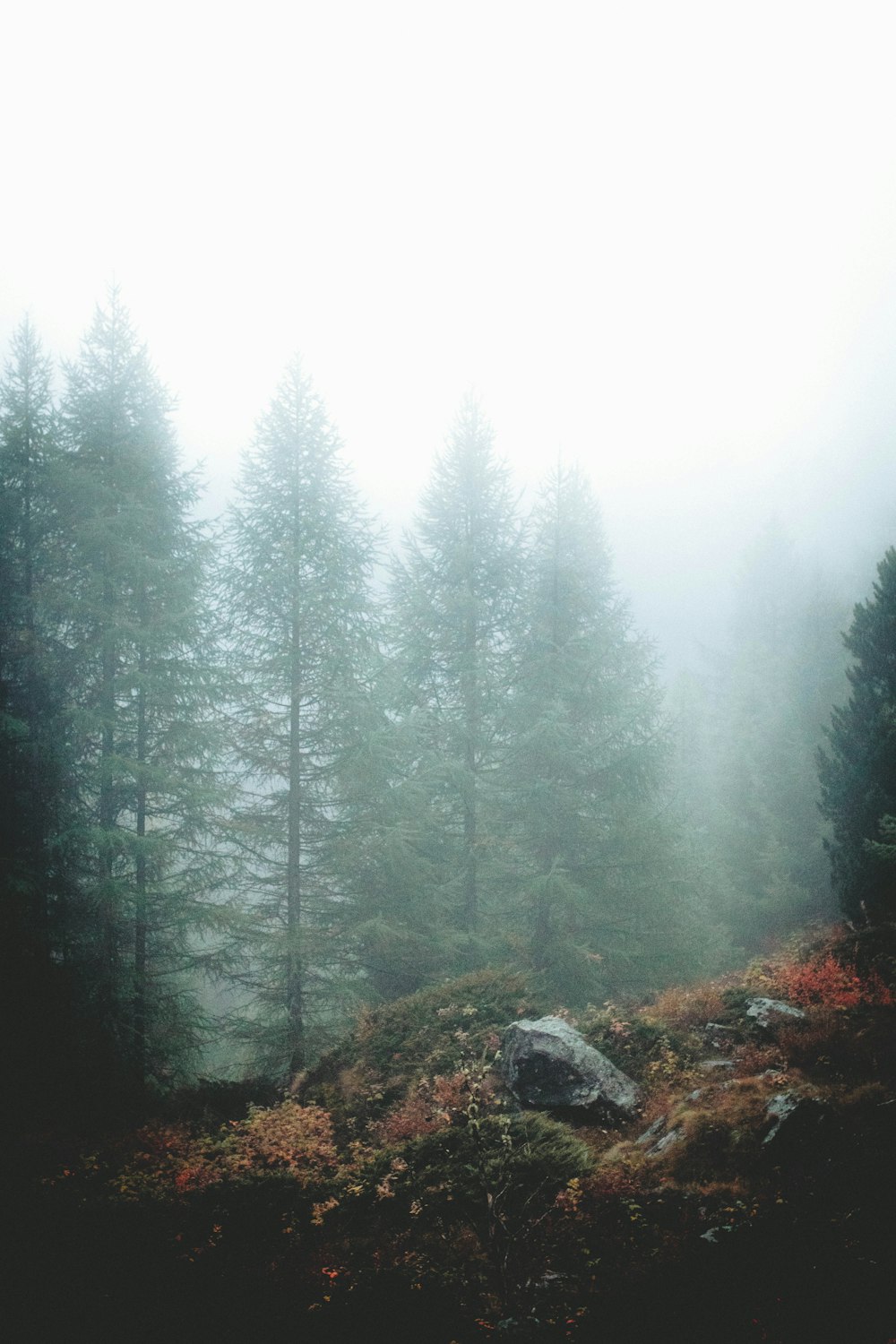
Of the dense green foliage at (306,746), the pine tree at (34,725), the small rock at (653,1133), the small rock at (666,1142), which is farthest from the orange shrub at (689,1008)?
the pine tree at (34,725)

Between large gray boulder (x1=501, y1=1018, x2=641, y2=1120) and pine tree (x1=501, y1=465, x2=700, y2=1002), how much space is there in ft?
17.2

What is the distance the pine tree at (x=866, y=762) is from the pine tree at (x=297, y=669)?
11.9 meters

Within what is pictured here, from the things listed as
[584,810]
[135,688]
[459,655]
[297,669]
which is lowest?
[584,810]

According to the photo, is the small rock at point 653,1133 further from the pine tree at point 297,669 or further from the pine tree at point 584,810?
the pine tree at point 297,669

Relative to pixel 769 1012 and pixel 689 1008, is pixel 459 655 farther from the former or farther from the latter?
pixel 769 1012

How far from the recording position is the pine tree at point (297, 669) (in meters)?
12.6

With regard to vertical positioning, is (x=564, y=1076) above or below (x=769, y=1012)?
below

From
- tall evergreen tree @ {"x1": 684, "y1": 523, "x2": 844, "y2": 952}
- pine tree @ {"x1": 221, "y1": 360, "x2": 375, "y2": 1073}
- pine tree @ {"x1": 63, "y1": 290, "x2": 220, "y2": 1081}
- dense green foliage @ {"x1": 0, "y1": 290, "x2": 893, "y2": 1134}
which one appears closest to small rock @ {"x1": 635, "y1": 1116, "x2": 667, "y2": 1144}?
dense green foliage @ {"x1": 0, "y1": 290, "x2": 893, "y2": 1134}

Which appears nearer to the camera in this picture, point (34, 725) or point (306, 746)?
point (34, 725)

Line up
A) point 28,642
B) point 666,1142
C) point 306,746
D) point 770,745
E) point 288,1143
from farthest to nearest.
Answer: point 770,745, point 306,746, point 28,642, point 288,1143, point 666,1142

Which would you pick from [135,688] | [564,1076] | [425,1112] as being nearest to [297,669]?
[135,688]

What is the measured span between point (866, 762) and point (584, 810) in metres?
7.04

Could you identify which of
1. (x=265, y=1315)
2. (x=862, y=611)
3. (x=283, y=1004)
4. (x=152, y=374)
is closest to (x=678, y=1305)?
(x=265, y=1315)

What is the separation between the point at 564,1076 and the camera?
7727 mm
